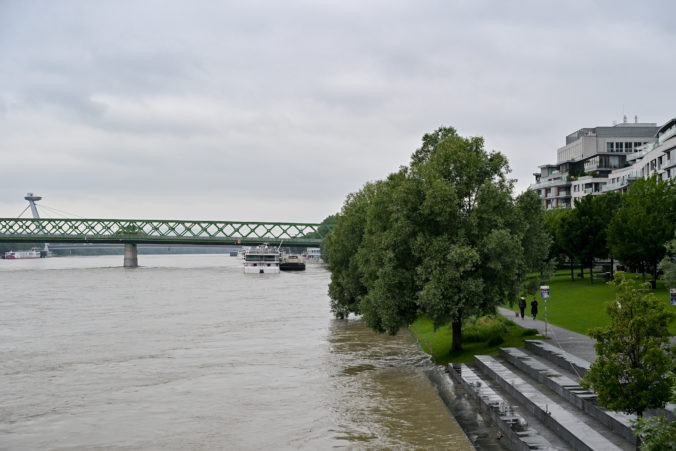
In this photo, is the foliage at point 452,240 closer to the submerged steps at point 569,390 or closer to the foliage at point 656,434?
the submerged steps at point 569,390

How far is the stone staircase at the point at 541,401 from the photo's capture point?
17.5 m

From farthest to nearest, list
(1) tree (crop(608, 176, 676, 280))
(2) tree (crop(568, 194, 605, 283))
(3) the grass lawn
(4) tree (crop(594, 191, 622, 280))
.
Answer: (2) tree (crop(568, 194, 605, 283))
(4) tree (crop(594, 191, 622, 280))
(1) tree (crop(608, 176, 676, 280))
(3) the grass lawn

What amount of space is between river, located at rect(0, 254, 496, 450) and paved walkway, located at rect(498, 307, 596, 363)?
20.9 feet

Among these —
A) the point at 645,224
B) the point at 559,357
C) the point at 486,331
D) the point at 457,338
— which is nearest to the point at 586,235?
the point at 645,224

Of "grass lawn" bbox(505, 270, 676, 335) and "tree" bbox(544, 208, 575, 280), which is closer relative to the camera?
"grass lawn" bbox(505, 270, 676, 335)

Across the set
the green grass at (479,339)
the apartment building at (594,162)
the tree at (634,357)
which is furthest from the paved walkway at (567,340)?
the apartment building at (594,162)

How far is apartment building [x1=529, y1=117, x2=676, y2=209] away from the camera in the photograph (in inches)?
4261

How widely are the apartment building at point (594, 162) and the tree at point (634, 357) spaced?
3329 inches

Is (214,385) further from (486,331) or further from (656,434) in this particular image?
(656,434)

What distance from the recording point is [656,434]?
12617 mm

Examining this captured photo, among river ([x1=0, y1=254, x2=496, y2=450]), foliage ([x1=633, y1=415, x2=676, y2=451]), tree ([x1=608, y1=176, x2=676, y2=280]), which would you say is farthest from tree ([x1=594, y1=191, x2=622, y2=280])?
foliage ([x1=633, y1=415, x2=676, y2=451])

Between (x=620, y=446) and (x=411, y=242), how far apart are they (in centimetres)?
1685

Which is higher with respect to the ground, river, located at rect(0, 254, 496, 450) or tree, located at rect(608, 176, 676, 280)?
tree, located at rect(608, 176, 676, 280)

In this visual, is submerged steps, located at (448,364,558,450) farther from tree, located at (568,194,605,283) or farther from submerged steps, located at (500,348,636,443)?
tree, located at (568,194,605,283)
